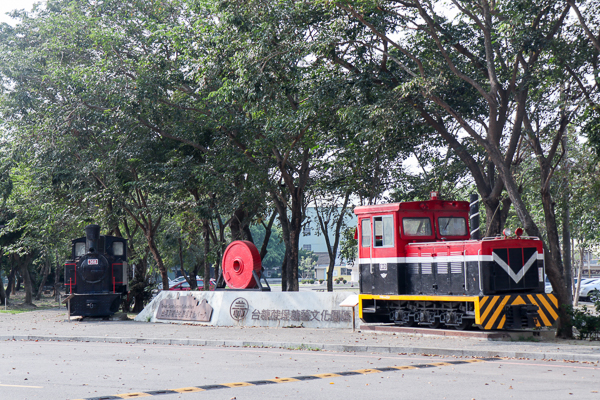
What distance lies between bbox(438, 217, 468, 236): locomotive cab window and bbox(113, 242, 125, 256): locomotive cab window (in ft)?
45.9

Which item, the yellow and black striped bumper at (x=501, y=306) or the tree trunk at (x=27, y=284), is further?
the tree trunk at (x=27, y=284)

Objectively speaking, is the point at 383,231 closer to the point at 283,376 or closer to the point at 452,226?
the point at 452,226

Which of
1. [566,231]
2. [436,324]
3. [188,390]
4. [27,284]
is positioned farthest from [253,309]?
[27,284]

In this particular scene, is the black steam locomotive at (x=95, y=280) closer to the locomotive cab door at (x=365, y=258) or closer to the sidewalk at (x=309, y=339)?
the sidewalk at (x=309, y=339)

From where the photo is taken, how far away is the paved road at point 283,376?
8.15 m

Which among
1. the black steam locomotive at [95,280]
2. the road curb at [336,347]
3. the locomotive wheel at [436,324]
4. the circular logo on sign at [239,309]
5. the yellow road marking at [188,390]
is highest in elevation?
the black steam locomotive at [95,280]

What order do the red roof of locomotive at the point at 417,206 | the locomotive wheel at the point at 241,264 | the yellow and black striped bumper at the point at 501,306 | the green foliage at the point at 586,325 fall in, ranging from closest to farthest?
the yellow and black striped bumper at the point at 501,306 < the green foliage at the point at 586,325 < the red roof of locomotive at the point at 417,206 < the locomotive wheel at the point at 241,264

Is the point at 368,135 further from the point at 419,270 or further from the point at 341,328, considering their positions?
the point at 341,328

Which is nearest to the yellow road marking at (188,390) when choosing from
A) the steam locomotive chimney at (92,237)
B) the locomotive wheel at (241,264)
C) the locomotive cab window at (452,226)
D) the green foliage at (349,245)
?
the locomotive cab window at (452,226)

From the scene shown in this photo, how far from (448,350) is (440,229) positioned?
470 centimetres

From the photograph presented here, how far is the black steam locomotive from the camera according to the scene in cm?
2331

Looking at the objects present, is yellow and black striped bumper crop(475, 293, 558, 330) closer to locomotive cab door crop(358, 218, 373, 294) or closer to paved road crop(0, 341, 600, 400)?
paved road crop(0, 341, 600, 400)

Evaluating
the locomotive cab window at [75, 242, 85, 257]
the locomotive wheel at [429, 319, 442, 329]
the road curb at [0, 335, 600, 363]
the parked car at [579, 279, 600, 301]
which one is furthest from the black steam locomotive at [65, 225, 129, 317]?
the parked car at [579, 279, 600, 301]

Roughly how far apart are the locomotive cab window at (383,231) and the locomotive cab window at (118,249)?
41.0 feet
